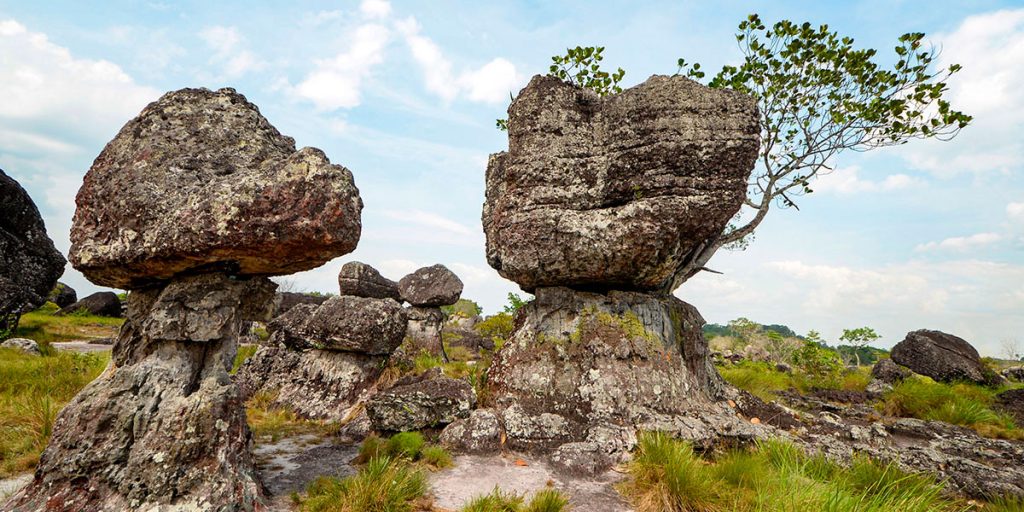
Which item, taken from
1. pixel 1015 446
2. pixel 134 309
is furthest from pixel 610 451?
pixel 1015 446

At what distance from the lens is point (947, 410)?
11117 millimetres

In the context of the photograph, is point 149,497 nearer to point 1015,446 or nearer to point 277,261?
point 277,261

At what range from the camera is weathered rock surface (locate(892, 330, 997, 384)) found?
17.3m

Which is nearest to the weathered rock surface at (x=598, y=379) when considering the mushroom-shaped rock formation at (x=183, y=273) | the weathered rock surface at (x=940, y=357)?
the mushroom-shaped rock formation at (x=183, y=273)

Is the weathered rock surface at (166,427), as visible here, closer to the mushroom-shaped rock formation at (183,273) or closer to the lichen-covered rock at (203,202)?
the mushroom-shaped rock formation at (183,273)

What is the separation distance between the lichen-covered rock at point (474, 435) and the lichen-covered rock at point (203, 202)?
3.21 m

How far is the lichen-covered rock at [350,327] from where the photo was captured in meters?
9.76

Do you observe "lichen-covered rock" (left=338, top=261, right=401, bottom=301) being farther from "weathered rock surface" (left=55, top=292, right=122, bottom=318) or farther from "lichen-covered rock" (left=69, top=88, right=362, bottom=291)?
"weathered rock surface" (left=55, top=292, right=122, bottom=318)

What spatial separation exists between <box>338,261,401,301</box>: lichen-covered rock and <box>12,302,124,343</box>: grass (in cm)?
924

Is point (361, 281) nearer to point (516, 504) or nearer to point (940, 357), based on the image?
point (516, 504)

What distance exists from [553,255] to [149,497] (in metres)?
5.85

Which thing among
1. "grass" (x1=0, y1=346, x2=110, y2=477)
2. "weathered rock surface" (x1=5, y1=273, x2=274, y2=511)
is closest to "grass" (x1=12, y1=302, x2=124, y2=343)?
"grass" (x1=0, y1=346, x2=110, y2=477)

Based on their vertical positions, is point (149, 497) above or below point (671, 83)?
below

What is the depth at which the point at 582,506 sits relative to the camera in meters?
4.93
